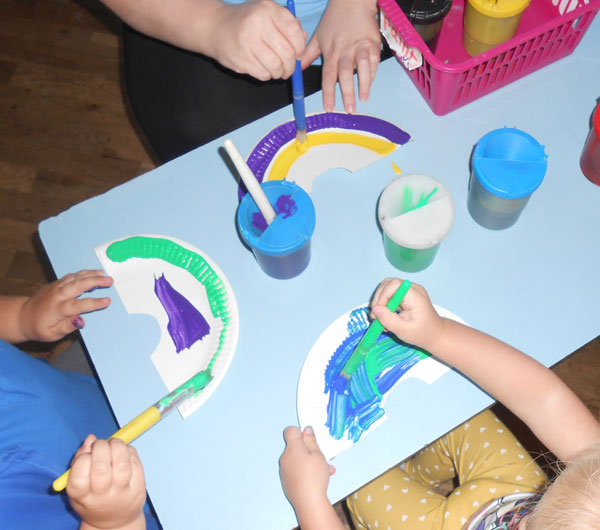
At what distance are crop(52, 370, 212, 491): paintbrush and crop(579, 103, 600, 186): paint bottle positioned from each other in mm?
564

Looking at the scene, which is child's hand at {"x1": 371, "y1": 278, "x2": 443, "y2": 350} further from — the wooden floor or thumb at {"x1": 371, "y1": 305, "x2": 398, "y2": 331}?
the wooden floor

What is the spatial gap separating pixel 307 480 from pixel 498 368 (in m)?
0.25

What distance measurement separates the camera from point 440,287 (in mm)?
730

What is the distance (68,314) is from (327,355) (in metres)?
0.35

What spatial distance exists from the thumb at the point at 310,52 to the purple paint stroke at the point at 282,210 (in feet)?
1.18

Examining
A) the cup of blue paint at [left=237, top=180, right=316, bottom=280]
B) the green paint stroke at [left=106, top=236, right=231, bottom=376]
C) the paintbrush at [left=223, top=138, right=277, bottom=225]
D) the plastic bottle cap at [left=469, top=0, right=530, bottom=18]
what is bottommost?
the green paint stroke at [left=106, top=236, right=231, bottom=376]

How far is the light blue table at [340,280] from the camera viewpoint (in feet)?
2.17

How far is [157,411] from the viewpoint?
0.65 metres

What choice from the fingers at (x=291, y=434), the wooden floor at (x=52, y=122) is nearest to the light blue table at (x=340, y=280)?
the fingers at (x=291, y=434)

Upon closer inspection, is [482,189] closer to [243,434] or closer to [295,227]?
[295,227]

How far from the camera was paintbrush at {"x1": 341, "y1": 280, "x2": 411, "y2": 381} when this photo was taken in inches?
23.5

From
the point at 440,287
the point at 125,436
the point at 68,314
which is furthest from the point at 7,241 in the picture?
the point at 440,287

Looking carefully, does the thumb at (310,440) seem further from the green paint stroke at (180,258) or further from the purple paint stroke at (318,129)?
the purple paint stroke at (318,129)

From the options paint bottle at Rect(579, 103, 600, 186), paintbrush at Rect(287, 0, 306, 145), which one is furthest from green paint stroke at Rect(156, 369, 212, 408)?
paint bottle at Rect(579, 103, 600, 186)
